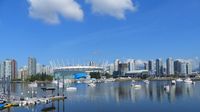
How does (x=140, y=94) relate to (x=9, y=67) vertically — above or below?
below

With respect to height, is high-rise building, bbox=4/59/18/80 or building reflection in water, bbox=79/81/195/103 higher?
high-rise building, bbox=4/59/18/80

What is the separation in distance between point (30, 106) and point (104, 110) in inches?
448

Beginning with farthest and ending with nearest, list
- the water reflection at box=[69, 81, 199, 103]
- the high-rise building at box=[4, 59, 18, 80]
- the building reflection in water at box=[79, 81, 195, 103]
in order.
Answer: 1. the high-rise building at box=[4, 59, 18, 80]
2. the water reflection at box=[69, 81, 199, 103]
3. the building reflection in water at box=[79, 81, 195, 103]

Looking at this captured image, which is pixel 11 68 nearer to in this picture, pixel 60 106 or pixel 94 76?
pixel 94 76

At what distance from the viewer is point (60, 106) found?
5000 cm

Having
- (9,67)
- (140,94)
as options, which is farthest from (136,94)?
(9,67)

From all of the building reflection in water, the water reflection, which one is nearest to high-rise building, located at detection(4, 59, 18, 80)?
the water reflection

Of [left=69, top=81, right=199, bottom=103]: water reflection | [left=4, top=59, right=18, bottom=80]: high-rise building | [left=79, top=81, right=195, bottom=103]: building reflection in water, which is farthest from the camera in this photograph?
[left=4, top=59, right=18, bottom=80]: high-rise building

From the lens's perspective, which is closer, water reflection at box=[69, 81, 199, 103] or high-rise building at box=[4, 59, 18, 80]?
water reflection at box=[69, 81, 199, 103]

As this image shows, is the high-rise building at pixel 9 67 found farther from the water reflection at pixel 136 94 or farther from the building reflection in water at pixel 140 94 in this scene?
the building reflection in water at pixel 140 94

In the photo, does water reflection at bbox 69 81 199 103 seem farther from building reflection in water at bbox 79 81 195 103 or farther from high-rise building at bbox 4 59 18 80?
high-rise building at bbox 4 59 18 80

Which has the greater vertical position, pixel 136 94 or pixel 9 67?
pixel 9 67

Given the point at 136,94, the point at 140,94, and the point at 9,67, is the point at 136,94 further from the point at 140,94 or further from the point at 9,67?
the point at 9,67

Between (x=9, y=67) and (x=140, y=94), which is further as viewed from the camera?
(x=9, y=67)
